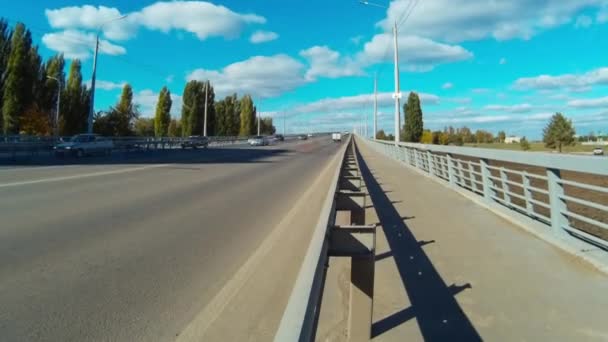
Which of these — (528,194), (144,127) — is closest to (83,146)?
(528,194)

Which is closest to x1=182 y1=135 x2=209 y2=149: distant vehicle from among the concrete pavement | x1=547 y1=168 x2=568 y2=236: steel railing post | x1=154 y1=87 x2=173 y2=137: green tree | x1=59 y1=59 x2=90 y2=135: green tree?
x1=59 y1=59 x2=90 y2=135: green tree

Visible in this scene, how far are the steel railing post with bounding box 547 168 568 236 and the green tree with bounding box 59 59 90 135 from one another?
209ft

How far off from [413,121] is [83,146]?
95563mm

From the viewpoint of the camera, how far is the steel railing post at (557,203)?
21.4 ft

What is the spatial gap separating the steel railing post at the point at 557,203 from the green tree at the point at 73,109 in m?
63.7

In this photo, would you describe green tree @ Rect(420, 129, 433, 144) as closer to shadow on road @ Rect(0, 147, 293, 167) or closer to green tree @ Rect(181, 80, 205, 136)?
green tree @ Rect(181, 80, 205, 136)

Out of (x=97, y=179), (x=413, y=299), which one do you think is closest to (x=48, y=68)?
(x=97, y=179)

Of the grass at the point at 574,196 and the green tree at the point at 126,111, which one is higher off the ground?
the green tree at the point at 126,111

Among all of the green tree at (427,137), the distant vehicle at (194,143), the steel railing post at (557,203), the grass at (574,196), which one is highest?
the green tree at (427,137)

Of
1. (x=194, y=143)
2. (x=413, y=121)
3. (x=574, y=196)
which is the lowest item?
(x=574, y=196)

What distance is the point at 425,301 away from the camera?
4.43 m

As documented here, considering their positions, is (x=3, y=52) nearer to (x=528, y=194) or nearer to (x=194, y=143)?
(x=194, y=143)

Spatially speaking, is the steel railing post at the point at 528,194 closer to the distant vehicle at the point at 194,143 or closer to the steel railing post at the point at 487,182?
the steel railing post at the point at 487,182

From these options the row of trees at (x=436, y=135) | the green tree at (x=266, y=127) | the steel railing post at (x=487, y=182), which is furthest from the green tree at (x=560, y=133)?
the steel railing post at (x=487, y=182)
